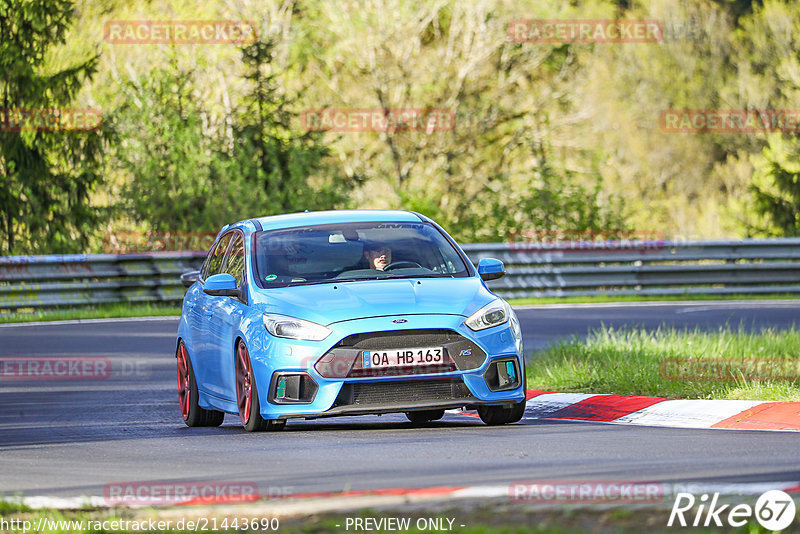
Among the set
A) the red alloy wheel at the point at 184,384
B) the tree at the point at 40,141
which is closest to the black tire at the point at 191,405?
the red alloy wheel at the point at 184,384

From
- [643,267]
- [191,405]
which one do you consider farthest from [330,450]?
[643,267]

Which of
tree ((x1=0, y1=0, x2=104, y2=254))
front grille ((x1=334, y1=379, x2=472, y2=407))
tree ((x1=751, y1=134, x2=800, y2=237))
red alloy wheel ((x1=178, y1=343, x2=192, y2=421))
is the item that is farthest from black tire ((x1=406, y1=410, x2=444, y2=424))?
tree ((x1=751, y1=134, x2=800, y2=237))

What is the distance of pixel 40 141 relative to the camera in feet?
103

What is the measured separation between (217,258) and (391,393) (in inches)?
122

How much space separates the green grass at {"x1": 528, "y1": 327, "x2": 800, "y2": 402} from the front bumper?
2196 millimetres

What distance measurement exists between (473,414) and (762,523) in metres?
6.30

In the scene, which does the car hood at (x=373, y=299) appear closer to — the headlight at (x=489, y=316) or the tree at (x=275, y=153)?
the headlight at (x=489, y=316)

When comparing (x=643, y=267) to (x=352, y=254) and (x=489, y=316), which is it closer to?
Answer: (x=352, y=254)

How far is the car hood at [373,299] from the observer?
1001 cm

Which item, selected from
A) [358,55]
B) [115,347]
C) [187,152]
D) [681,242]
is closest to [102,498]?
[115,347]

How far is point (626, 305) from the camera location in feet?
81.9

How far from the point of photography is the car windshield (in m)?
10.8

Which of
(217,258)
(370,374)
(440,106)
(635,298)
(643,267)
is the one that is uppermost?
(217,258)

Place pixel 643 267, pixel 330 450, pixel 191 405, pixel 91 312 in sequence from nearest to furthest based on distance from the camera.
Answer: pixel 330 450 → pixel 191 405 → pixel 91 312 → pixel 643 267
